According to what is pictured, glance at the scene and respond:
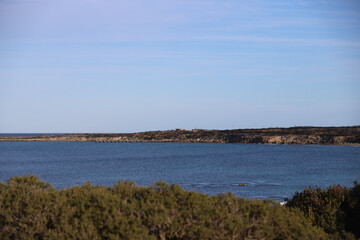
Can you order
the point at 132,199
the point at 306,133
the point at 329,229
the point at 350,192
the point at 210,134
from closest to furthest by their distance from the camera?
the point at 132,199, the point at 329,229, the point at 350,192, the point at 306,133, the point at 210,134

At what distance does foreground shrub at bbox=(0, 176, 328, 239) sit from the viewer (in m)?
10.7

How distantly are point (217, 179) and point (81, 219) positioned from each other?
41.4 m

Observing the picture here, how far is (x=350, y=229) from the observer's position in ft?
50.9

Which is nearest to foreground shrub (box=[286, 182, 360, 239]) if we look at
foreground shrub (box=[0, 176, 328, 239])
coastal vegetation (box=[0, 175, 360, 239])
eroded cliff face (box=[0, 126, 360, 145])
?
coastal vegetation (box=[0, 175, 360, 239])

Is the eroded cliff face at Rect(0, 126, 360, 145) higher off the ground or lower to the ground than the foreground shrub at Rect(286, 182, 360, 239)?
higher

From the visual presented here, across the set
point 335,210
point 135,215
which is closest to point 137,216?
point 135,215

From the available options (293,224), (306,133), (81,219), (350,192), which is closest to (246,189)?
(350,192)

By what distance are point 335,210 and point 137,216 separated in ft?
27.2

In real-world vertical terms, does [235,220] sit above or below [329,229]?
above

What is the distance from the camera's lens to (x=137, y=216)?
11.2 metres

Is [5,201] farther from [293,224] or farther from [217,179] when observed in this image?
[217,179]

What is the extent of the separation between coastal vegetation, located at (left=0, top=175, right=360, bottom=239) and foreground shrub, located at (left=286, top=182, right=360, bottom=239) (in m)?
2.66

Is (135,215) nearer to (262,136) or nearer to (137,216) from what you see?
(137,216)

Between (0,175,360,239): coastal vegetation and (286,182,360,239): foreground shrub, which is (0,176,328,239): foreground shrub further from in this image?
(286,182,360,239): foreground shrub
